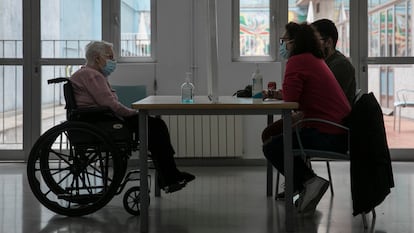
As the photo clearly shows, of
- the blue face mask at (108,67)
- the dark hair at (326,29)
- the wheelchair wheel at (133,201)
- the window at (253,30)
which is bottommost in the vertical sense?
the wheelchair wheel at (133,201)

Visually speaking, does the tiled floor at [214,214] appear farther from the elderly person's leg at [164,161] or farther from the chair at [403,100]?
the chair at [403,100]

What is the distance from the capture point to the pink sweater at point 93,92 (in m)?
3.11

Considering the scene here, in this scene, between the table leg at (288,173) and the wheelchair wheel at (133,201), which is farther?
the wheelchair wheel at (133,201)

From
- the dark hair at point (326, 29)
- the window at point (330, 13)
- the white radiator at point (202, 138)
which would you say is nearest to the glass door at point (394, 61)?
the window at point (330, 13)

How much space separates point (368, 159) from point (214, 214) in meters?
0.94

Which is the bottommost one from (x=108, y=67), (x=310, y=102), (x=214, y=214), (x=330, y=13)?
(x=214, y=214)

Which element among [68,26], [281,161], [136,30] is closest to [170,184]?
[281,161]

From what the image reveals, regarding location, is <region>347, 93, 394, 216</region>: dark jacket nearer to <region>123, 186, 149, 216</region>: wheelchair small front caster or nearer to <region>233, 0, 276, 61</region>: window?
<region>123, 186, 149, 216</region>: wheelchair small front caster

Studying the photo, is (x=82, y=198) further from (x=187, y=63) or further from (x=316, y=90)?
(x=187, y=63)

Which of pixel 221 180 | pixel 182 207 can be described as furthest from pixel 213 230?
pixel 221 180

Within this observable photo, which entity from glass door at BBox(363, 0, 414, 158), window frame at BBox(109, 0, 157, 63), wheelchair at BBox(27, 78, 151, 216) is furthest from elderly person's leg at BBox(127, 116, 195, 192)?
glass door at BBox(363, 0, 414, 158)

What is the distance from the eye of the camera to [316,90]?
296cm

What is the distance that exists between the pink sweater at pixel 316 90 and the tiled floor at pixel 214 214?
0.55m

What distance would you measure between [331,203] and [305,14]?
8.59ft
